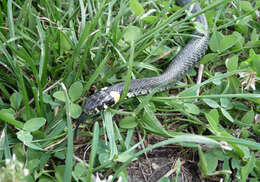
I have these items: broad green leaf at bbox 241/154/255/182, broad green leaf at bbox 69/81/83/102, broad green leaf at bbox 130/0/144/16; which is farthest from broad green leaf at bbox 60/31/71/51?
broad green leaf at bbox 241/154/255/182

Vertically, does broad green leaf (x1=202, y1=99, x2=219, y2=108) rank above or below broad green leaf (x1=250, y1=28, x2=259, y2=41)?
below

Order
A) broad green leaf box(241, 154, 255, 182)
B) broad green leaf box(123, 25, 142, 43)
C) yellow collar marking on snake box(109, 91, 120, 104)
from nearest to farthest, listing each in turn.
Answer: broad green leaf box(241, 154, 255, 182), yellow collar marking on snake box(109, 91, 120, 104), broad green leaf box(123, 25, 142, 43)

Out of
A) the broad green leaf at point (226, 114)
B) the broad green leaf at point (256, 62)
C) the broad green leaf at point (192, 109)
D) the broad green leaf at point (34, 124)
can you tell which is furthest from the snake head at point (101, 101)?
the broad green leaf at point (256, 62)

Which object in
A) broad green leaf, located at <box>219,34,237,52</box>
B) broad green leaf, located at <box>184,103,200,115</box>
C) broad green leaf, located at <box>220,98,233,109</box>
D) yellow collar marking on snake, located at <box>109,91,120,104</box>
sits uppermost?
broad green leaf, located at <box>219,34,237,52</box>

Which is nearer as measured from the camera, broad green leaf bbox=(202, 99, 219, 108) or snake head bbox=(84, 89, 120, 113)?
snake head bbox=(84, 89, 120, 113)

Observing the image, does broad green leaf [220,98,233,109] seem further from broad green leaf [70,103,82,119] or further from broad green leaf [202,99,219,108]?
broad green leaf [70,103,82,119]

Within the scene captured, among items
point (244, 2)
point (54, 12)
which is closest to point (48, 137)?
point (54, 12)

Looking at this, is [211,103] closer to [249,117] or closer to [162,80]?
[249,117]

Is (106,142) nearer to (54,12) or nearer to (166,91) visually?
(166,91)
